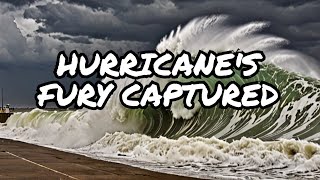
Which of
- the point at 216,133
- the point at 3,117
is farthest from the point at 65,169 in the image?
the point at 3,117

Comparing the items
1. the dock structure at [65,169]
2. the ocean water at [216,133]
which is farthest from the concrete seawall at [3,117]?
the dock structure at [65,169]

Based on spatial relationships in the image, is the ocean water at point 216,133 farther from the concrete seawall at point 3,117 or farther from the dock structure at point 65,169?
the concrete seawall at point 3,117

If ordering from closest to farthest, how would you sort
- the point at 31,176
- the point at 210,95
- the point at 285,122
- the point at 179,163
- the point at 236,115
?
the point at 31,176 < the point at 179,163 < the point at 285,122 < the point at 236,115 < the point at 210,95

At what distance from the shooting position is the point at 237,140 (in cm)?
1453

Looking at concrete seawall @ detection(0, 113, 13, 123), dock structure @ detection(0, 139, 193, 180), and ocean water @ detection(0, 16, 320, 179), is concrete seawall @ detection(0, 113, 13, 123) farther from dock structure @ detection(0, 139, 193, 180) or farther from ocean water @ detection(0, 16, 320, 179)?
dock structure @ detection(0, 139, 193, 180)

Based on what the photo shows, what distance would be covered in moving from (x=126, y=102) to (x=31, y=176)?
1022 cm

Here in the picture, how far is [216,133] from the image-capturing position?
1659 centimetres

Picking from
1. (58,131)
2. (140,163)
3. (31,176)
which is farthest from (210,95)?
(31,176)

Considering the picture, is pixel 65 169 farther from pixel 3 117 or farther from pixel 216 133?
pixel 3 117

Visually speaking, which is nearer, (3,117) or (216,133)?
(216,133)

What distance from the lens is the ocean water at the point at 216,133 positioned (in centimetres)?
1252

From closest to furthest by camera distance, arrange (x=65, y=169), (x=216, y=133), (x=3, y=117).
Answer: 1. (x=65, y=169)
2. (x=216, y=133)
3. (x=3, y=117)

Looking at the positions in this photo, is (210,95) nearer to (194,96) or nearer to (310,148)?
(194,96)

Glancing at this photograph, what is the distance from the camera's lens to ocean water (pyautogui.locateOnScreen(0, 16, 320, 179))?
493 inches
